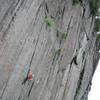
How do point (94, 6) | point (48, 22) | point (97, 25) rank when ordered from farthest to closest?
point (97, 25) < point (94, 6) < point (48, 22)

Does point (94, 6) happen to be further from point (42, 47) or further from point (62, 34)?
point (42, 47)

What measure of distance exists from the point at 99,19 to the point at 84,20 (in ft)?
8.65

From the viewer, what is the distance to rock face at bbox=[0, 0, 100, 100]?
5.79 meters

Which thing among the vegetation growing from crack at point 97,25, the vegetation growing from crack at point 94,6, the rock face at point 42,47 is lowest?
the rock face at point 42,47

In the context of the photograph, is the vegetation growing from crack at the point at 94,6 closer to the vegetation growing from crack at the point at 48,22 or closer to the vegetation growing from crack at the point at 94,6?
the vegetation growing from crack at the point at 94,6

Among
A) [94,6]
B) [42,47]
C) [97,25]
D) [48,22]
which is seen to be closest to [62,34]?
[48,22]

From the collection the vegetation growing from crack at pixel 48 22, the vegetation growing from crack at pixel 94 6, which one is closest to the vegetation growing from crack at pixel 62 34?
the vegetation growing from crack at pixel 48 22

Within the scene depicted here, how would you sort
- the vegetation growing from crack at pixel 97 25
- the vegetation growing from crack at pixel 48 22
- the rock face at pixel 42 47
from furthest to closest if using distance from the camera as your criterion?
1. the vegetation growing from crack at pixel 97 25
2. the vegetation growing from crack at pixel 48 22
3. the rock face at pixel 42 47

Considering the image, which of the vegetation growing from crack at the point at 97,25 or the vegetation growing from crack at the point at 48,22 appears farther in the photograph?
the vegetation growing from crack at the point at 97,25

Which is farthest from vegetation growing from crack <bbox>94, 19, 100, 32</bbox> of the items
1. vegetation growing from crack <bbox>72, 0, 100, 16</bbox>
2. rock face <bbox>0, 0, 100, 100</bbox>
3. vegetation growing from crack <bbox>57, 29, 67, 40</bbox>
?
vegetation growing from crack <bbox>57, 29, 67, 40</bbox>

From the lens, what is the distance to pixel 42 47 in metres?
7.31

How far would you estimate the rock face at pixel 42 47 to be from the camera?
19.0ft

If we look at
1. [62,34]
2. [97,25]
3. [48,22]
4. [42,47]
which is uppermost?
[97,25]

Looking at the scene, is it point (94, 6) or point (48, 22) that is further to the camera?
point (94, 6)
